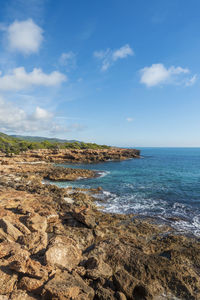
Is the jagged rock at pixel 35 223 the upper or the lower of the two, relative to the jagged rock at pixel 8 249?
lower

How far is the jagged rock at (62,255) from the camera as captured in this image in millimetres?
7031

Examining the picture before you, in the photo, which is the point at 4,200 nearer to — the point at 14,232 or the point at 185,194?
the point at 14,232

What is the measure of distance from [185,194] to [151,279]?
21497 mm

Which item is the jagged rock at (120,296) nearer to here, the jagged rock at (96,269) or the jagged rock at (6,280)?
the jagged rock at (96,269)

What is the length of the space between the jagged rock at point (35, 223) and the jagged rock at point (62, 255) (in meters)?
2.78

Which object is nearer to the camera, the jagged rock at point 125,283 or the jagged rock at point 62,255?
the jagged rock at point 125,283

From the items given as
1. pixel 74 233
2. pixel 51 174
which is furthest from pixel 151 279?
pixel 51 174

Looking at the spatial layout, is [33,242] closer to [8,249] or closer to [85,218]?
[8,249]

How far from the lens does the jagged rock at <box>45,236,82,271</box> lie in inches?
277

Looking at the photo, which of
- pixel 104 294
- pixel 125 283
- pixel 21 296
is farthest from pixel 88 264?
pixel 21 296

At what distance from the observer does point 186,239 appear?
12.4 m

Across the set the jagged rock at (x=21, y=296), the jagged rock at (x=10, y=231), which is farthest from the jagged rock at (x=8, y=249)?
the jagged rock at (x=21, y=296)

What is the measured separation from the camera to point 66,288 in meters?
5.31

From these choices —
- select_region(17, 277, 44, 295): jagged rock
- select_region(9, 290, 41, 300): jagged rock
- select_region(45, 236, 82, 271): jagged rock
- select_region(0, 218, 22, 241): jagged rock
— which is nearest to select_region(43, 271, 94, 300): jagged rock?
select_region(17, 277, 44, 295): jagged rock
